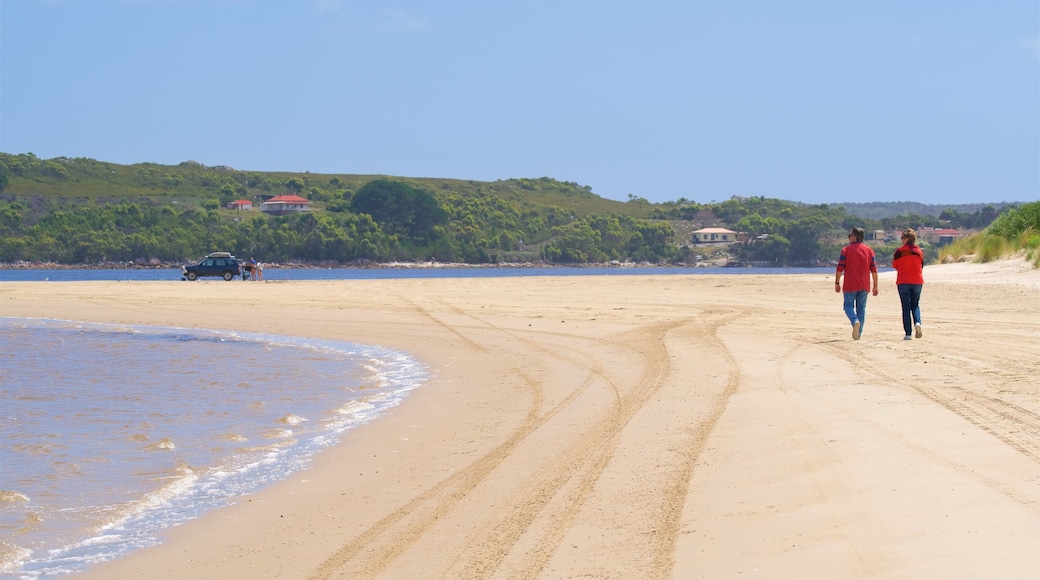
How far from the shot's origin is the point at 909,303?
44.5 feet

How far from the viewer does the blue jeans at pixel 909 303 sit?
1347cm

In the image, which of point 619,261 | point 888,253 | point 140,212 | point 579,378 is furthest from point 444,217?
point 579,378

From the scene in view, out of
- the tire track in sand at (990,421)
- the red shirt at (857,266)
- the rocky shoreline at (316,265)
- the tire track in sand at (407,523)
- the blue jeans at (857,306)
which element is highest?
the red shirt at (857,266)

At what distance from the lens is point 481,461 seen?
7.53 meters

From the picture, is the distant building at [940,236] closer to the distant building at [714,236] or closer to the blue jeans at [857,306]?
the distant building at [714,236]

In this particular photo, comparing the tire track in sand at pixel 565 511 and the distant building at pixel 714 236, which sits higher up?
the distant building at pixel 714 236

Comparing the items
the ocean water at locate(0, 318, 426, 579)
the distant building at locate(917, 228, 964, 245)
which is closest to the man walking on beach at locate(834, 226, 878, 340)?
the ocean water at locate(0, 318, 426, 579)

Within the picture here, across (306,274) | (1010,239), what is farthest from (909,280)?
(306,274)

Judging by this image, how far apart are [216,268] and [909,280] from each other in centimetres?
3588

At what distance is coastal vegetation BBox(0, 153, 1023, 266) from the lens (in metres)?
112

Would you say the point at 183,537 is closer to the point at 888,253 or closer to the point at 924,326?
the point at 924,326

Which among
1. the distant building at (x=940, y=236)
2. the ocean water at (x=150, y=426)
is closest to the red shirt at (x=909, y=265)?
the ocean water at (x=150, y=426)

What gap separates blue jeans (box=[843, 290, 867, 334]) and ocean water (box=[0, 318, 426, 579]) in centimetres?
575

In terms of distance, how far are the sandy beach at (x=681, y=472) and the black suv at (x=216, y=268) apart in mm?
31130
